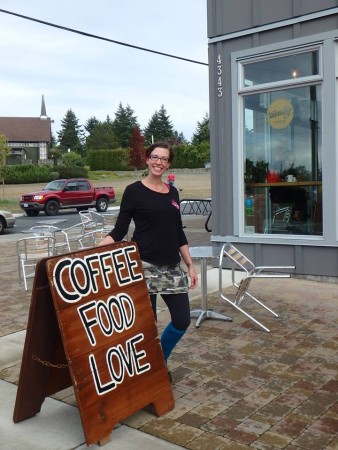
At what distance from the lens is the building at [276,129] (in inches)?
281

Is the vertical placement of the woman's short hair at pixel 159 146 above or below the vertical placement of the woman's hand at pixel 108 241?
above

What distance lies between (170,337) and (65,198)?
69.7ft

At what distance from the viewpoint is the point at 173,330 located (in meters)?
3.66

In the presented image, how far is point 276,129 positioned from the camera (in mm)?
7898

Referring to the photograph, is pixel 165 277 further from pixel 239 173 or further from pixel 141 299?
pixel 239 173

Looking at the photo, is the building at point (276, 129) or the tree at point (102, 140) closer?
the building at point (276, 129)

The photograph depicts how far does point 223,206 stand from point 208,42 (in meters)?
2.58

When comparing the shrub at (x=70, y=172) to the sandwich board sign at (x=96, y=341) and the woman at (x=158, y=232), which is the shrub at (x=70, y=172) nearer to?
the woman at (x=158, y=232)

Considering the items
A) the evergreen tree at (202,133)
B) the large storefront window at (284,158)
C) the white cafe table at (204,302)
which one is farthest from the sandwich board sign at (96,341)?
the evergreen tree at (202,133)

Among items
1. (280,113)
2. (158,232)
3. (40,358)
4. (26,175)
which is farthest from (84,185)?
(40,358)

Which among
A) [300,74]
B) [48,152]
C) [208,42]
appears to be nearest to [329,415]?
[300,74]

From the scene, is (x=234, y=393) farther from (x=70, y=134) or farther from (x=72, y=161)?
(x=70, y=134)

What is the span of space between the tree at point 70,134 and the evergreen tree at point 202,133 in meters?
26.1

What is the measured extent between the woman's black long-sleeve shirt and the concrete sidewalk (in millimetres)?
1043
